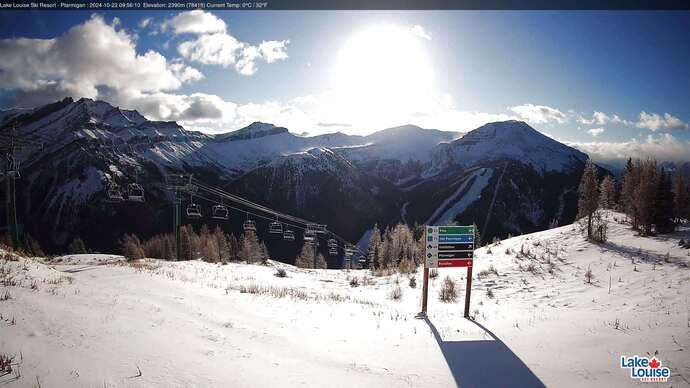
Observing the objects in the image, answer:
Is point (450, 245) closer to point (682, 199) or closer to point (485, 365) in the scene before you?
point (485, 365)

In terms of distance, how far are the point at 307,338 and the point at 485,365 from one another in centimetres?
404

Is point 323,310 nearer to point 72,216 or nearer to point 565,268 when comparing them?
point 565,268

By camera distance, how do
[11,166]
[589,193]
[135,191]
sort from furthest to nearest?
1. [135,191]
2. [589,193]
3. [11,166]

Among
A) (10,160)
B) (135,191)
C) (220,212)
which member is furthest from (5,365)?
(10,160)

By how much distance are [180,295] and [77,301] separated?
3329 mm

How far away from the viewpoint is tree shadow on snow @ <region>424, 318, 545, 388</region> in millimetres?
6895

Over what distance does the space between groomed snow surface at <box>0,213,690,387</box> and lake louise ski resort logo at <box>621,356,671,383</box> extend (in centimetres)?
15

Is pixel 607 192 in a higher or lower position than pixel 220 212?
higher

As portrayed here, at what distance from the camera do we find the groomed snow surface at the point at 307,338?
599cm

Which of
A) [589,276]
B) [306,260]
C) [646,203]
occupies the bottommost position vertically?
[306,260]

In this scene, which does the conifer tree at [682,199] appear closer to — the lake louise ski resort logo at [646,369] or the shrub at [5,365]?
the lake louise ski resort logo at [646,369]

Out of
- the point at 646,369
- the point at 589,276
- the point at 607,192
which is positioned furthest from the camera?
the point at 607,192

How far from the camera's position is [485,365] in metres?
7.71

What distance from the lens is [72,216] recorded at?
179375 mm
